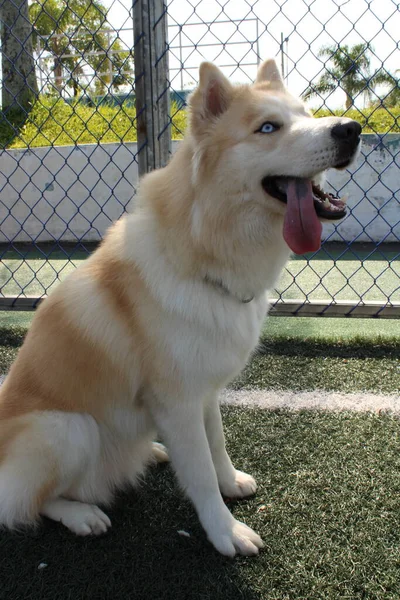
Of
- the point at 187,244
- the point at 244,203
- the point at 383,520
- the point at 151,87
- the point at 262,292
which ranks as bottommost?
the point at 383,520

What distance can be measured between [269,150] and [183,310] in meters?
0.56

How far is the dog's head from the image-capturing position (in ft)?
4.75

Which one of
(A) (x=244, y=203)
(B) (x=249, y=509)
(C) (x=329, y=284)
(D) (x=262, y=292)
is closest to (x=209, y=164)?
(A) (x=244, y=203)

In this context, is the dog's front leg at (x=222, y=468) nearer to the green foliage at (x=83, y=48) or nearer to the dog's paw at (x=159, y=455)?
the dog's paw at (x=159, y=455)

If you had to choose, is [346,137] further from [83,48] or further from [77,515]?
[83,48]

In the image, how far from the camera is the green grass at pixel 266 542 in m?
1.40

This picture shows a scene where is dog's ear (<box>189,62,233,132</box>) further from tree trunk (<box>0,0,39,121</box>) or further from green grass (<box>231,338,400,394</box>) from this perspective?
tree trunk (<box>0,0,39,121</box>)

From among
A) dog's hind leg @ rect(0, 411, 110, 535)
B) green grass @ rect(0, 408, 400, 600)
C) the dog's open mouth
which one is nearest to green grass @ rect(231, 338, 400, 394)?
green grass @ rect(0, 408, 400, 600)

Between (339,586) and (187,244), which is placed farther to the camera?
(187,244)

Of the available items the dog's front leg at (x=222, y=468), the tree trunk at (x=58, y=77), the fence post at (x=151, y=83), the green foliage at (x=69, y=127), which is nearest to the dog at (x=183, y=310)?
the dog's front leg at (x=222, y=468)

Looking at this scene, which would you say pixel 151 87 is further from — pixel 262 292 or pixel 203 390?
pixel 203 390

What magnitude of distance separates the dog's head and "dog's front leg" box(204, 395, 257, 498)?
0.70m

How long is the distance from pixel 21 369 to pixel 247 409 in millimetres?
1080

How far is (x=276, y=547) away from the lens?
153 centimetres
